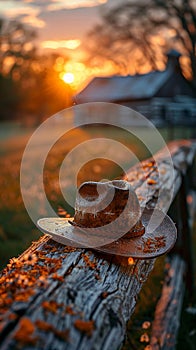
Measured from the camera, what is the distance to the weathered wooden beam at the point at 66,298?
52.1 inches

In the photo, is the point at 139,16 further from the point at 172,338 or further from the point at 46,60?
the point at 172,338

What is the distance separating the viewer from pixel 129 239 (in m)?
2.24

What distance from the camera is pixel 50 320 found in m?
1.38

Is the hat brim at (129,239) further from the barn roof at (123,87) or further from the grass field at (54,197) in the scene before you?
the barn roof at (123,87)

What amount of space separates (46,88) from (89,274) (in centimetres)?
3559

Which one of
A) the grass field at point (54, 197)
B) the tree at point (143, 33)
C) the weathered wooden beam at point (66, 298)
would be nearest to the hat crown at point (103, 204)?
the weathered wooden beam at point (66, 298)

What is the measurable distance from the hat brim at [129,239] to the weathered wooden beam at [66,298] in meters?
0.05

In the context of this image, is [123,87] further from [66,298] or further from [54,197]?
[66,298]

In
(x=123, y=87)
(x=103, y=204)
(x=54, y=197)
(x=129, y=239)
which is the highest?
(x=103, y=204)

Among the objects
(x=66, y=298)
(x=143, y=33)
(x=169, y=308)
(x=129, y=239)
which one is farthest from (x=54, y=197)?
(x=143, y=33)

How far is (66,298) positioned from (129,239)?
2.55 ft

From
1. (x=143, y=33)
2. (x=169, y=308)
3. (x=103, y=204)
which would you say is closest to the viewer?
(x=103, y=204)

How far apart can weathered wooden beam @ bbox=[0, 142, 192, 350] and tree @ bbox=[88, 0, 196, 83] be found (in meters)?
28.8

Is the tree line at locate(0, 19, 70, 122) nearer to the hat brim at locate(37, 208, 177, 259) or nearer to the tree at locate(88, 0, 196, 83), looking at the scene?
the tree at locate(88, 0, 196, 83)
